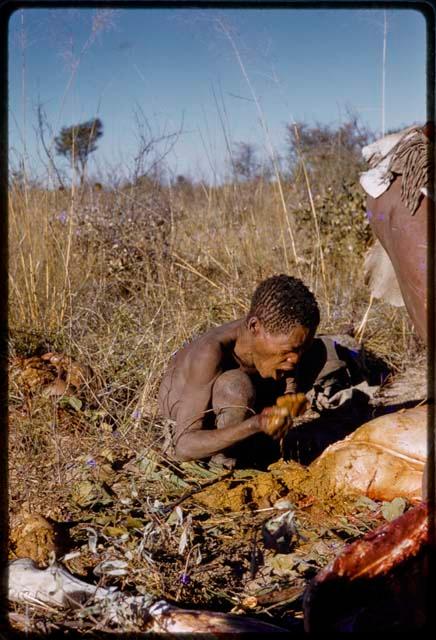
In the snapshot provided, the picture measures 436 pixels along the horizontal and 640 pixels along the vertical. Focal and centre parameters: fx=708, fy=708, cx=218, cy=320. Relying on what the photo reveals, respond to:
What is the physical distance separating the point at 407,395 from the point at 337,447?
1.19 meters

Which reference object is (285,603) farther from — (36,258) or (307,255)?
(307,255)

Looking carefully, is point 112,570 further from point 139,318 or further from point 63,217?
point 63,217

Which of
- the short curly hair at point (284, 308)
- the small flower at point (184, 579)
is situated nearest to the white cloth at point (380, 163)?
the short curly hair at point (284, 308)

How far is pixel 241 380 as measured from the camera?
99.7 inches

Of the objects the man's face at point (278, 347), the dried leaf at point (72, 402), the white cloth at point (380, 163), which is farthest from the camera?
the dried leaf at point (72, 402)

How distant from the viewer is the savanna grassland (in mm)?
2018

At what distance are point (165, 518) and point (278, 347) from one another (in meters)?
0.73

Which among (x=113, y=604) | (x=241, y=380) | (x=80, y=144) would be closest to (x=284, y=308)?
(x=241, y=380)

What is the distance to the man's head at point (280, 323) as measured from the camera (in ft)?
8.22

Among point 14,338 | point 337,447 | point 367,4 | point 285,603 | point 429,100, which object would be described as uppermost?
point 367,4

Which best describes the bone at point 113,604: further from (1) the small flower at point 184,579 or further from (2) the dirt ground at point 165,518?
(1) the small flower at point 184,579

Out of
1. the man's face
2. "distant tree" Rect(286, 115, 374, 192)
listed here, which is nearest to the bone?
the man's face

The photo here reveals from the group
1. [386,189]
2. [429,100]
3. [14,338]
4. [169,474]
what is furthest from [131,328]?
[429,100]

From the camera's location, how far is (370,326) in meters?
4.13
